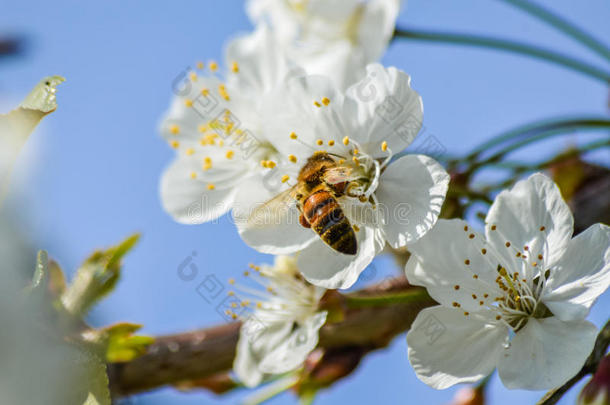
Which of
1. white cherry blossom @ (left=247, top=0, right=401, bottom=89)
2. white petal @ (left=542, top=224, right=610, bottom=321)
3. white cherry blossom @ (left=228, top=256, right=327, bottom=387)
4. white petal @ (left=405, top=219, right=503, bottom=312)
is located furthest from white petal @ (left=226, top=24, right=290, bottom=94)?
white petal @ (left=542, top=224, right=610, bottom=321)

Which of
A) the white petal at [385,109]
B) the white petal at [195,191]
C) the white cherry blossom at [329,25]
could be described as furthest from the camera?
the white cherry blossom at [329,25]

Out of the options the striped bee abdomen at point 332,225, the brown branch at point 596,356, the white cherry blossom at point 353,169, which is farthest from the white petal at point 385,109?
the brown branch at point 596,356

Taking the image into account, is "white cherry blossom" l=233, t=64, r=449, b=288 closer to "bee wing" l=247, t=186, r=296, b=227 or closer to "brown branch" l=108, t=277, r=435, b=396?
"bee wing" l=247, t=186, r=296, b=227

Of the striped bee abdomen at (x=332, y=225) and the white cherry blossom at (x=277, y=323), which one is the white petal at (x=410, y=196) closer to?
the striped bee abdomen at (x=332, y=225)

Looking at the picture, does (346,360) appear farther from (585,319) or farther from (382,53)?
(382,53)

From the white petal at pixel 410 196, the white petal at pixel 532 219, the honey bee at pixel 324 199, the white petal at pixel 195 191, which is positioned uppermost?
the white petal at pixel 195 191

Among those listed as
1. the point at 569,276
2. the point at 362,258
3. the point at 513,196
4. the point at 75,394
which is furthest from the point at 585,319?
the point at 75,394

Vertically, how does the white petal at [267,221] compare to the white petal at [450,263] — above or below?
above

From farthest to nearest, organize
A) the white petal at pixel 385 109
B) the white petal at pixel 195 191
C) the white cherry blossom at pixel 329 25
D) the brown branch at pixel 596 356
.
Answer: the white cherry blossom at pixel 329 25 → the white petal at pixel 195 191 → the white petal at pixel 385 109 → the brown branch at pixel 596 356
